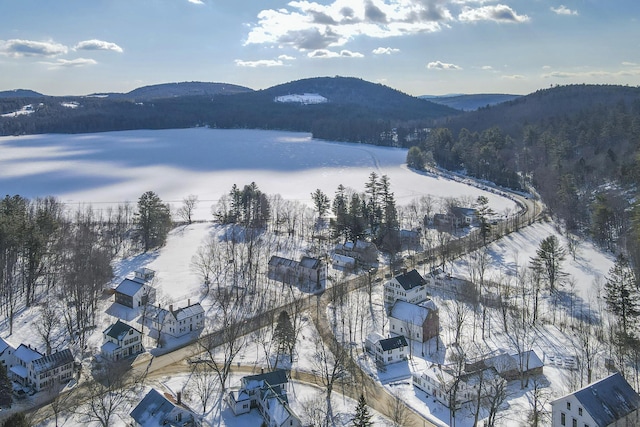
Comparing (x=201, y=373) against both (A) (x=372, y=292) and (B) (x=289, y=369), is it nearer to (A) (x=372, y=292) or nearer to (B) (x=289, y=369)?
(B) (x=289, y=369)

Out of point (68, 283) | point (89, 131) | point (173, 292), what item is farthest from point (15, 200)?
point (89, 131)

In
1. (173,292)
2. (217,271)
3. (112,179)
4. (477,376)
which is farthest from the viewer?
(112,179)

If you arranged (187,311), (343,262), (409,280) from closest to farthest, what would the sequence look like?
(187,311) → (409,280) → (343,262)

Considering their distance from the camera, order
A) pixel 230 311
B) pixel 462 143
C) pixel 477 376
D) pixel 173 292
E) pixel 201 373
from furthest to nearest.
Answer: pixel 462 143
pixel 173 292
pixel 230 311
pixel 201 373
pixel 477 376

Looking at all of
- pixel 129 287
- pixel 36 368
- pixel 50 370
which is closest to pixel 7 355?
pixel 36 368

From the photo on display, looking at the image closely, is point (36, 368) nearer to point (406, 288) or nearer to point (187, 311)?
point (187, 311)

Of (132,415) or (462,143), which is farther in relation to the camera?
(462,143)

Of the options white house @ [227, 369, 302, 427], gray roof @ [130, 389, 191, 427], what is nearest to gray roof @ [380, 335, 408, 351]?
white house @ [227, 369, 302, 427]

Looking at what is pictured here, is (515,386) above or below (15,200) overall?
below
